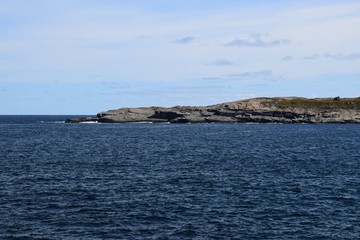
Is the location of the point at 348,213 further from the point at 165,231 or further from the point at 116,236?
the point at 116,236

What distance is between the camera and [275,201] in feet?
147

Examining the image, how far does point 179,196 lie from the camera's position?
1854 inches

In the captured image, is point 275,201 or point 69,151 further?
point 69,151

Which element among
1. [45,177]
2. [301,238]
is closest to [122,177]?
[45,177]

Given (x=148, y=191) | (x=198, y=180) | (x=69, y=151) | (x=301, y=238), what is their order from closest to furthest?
(x=301, y=238)
(x=148, y=191)
(x=198, y=180)
(x=69, y=151)

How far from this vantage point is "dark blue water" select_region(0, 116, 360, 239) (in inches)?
1417

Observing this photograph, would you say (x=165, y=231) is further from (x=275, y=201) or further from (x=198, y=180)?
(x=198, y=180)

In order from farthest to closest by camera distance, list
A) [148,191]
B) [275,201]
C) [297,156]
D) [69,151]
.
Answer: [69,151] < [297,156] < [148,191] < [275,201]

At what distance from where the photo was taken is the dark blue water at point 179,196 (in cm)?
3600

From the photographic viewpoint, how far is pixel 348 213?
40.5 metres

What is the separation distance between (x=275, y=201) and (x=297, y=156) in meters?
38.4

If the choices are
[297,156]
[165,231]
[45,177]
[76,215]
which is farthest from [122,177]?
[297,156]

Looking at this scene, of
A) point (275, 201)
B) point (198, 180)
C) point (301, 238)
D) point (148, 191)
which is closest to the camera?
point (301, 238)

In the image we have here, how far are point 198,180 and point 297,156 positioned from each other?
30532 millimetres
